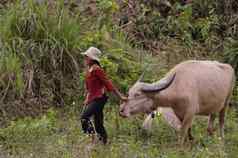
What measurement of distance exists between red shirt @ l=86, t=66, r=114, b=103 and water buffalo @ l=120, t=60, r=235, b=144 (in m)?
0.59

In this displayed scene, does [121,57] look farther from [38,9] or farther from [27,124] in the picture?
[27,124]

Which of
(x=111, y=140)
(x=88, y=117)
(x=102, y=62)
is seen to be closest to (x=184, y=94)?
(x=111, y=140)

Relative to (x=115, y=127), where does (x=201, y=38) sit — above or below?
above

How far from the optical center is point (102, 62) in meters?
12.7

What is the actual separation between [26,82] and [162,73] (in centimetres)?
255

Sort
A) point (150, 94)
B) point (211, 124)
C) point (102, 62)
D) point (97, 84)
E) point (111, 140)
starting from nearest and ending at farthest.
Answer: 1. point (97, 84)
2. point (111, 140)
3. point (150, 94)
4. point (211, 124)
5. point (102, 62)

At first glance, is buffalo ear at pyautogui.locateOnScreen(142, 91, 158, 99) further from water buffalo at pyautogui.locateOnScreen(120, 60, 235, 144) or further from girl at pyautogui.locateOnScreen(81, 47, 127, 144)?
girl at pyautogui.locateOnScreen(81, 47, 127, 144)

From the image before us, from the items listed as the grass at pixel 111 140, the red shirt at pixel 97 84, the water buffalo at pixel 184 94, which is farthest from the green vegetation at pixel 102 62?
the red shirt at pixel 97 84

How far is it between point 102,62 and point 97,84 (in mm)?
2989

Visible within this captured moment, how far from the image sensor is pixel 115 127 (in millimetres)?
10992

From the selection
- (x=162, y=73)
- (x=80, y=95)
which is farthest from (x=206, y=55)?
(x=80, y=95)

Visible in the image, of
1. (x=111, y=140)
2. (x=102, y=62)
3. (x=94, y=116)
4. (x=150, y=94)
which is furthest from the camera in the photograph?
(x=102, y=62)

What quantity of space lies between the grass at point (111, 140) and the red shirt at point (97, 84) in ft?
1.87

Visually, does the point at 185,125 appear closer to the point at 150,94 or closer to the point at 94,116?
the point at 150,94
